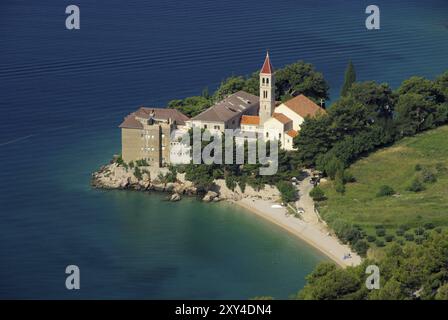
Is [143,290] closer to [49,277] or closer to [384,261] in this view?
[49,277]

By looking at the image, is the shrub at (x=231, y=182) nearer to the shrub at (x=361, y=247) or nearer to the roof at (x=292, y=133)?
the roof at (x=292, y=133)

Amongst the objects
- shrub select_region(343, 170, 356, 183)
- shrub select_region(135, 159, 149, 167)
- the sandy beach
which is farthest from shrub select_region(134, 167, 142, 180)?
shrub select_region(343, 170, 356, 183)

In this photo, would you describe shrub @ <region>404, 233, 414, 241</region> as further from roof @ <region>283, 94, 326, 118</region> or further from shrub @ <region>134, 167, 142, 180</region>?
shrub @ <region>134, 167, 142, 180</region>

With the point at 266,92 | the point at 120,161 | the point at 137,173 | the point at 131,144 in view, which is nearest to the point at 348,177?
the point at 266,92

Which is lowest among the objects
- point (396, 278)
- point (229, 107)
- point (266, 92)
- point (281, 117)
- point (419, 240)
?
point (396, 278)

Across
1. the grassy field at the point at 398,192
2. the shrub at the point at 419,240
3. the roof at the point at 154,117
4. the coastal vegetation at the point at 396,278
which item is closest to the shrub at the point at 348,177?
the grassy field at the point at 398,192

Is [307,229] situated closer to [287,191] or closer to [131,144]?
[287,191]

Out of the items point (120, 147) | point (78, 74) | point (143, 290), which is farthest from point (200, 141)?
point (78, 74)
